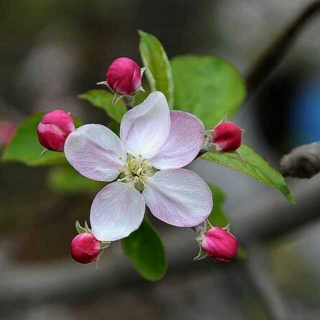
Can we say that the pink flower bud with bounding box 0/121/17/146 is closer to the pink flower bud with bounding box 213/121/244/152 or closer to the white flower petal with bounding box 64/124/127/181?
the white flower petal with bounding box 64/124/127/181

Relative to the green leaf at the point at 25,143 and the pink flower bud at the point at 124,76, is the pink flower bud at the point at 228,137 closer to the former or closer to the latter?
the pink flower bud at the point at 124,76

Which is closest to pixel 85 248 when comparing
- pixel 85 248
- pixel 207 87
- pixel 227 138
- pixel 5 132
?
pixel 85 248

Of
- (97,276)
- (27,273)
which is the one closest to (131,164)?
(97,276)

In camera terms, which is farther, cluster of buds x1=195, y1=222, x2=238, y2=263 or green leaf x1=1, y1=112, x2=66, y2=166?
green leaf x1=1, y1=112, x2=66, y2=166

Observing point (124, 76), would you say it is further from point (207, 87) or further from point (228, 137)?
point (207, 87)

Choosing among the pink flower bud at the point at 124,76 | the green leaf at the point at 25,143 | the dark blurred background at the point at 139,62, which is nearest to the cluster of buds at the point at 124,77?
the pink flower bud at the point at 124,76

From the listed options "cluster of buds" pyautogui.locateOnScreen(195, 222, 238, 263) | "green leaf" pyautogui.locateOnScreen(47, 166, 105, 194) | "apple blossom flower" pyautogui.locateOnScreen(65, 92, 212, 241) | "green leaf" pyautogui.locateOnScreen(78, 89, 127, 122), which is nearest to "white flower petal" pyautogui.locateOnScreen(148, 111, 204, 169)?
"apple blossom flower" pyautogui.locateOnScreen(65, 92, 212, 241)
